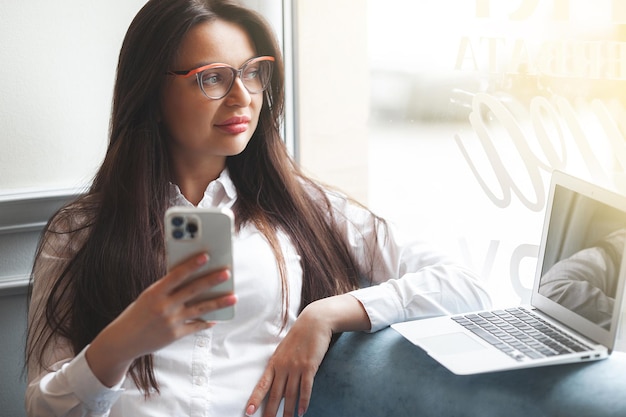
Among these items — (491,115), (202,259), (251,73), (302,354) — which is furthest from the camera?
(491,115)

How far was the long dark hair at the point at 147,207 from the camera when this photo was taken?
1.39 meters

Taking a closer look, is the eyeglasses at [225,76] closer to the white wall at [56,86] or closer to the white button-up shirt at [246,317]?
the white button-up shirt at [246,317]

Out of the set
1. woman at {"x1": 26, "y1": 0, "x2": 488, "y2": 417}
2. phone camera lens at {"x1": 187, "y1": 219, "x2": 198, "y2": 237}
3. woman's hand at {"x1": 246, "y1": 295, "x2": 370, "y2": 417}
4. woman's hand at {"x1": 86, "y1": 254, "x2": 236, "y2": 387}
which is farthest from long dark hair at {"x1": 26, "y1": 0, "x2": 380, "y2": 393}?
phone camera lens at {"x1": 187, "y1": 219, "x2": 198, "y2": 237}

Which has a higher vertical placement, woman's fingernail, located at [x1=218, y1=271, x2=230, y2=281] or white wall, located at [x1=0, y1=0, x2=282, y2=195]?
white wall, located at [x1=0, y1=0, x2=282, y2=195]

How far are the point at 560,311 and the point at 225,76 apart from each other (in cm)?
68

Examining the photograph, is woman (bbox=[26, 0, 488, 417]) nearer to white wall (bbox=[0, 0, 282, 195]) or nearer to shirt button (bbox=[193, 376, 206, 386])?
shirt button (bbox=[193, 376, 206, 386])

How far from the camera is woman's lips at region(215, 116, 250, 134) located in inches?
56.8

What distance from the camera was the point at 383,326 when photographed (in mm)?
1443

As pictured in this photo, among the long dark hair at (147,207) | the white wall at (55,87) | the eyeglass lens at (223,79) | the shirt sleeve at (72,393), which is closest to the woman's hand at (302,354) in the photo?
the long dark hair at (147,207)

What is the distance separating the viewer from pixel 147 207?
4.79 ft

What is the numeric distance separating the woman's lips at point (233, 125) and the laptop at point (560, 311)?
0.44m

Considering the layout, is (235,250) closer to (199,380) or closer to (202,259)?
(199,380)

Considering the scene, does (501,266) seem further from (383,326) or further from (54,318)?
(54,318)

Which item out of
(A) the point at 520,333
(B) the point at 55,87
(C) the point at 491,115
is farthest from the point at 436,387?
(B) the point at 55,87
